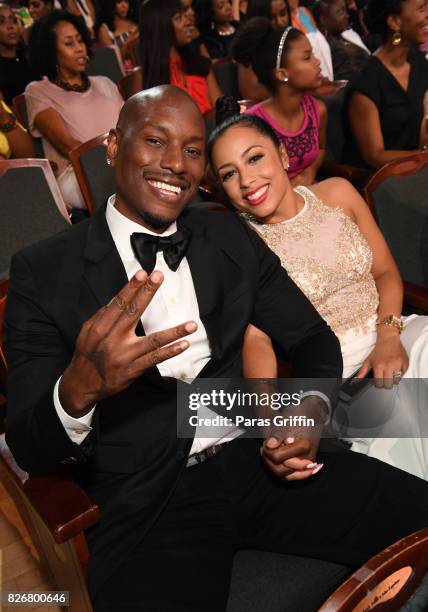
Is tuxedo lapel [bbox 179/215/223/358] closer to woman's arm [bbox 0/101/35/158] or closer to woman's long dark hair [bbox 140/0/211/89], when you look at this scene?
woman's arm [bbox 0/101/35/158]

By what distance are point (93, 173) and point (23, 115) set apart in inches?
51.7

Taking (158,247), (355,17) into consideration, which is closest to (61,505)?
(158,247)

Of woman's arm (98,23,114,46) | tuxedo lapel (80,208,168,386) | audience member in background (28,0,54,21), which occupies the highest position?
audience member in background (28,0,54,21)

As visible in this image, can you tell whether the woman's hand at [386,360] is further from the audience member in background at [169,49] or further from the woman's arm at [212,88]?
the woman's arm at [212,88]

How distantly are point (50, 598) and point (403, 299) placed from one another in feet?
4.39

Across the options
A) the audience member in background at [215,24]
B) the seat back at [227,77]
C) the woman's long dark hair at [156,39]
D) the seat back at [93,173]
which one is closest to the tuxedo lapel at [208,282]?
the seat back at [93,173]

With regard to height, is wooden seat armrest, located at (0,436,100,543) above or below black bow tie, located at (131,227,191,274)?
below

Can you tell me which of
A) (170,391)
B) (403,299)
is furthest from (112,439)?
(403,299)

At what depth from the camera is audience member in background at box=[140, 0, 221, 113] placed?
3664mm

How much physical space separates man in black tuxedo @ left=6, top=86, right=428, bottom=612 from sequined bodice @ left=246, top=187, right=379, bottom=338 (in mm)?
267

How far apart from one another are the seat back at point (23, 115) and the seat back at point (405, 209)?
2088 mm

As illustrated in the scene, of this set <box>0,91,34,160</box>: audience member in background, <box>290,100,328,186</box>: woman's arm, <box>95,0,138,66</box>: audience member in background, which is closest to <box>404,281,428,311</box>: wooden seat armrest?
<box>290,100,328,186</box>: woman's arm

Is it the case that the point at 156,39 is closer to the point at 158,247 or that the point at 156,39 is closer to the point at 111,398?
the point at 158,247

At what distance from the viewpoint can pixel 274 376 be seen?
1.65m
